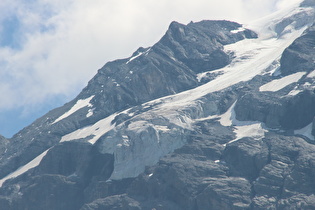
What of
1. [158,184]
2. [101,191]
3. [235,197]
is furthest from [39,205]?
[235,197]

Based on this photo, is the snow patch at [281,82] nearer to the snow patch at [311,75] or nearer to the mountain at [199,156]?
the mountain at [199,156]

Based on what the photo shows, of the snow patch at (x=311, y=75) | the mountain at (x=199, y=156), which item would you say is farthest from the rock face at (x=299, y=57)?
the snow patch at (x=311, y=75)

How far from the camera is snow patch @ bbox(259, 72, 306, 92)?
186 metres

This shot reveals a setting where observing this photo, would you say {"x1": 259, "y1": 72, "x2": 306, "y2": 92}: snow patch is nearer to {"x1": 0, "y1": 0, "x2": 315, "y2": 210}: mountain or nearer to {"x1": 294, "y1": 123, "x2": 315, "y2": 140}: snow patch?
{"x1": 0, "y1": 0, "x2": 315, "y2": 210}: mountain

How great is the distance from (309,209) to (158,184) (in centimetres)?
2937

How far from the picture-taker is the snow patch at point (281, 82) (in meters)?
186

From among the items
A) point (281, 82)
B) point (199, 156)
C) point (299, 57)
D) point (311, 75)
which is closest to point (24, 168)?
point (199, 156)

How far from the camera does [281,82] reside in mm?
188375

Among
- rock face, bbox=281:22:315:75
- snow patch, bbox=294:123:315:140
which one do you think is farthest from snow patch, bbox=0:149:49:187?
snow patch, bbox=294:123:315:140

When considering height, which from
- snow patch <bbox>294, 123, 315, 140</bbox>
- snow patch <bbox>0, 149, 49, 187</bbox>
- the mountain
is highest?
snow patch <bbox>0, 149, 49, 187</bbox>

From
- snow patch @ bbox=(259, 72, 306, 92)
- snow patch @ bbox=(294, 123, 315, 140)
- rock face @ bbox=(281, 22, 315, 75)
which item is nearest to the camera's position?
snow patch @ bbox=(294, 123, 315, 140)

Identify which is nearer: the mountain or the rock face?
the mountain

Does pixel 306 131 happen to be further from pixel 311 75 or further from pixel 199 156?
pixel 199 156

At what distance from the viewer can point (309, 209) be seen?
477 feet
